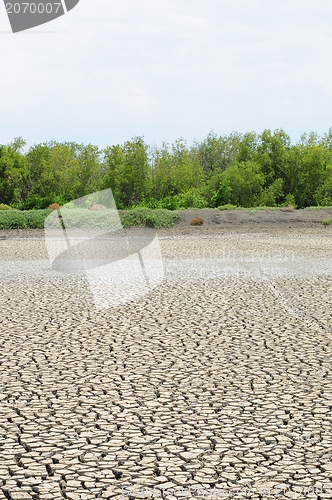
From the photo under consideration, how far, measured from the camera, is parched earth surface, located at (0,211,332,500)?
11.6ft

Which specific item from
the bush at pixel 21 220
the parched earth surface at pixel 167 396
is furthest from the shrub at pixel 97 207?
the parched earth surface at pixel 167 396

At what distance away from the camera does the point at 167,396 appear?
16.5 ft

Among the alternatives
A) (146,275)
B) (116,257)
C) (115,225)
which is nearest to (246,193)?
(115,225)

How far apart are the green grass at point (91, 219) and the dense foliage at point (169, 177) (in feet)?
33.2

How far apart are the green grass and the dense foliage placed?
10.1m

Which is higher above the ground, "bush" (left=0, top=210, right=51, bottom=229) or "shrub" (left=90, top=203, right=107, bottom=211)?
"bush" (left=0, top=210, right=51, bottom=229)

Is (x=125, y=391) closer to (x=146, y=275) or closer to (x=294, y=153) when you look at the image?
(x=146, y=275)

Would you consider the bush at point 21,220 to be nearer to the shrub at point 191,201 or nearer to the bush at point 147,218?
the bush at point 147,218

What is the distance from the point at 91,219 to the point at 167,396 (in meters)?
31.1

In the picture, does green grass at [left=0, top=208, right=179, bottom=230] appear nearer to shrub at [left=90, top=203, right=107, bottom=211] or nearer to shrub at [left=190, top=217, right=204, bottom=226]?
shrub at [left=190, top=217, right=204, bottom=226]

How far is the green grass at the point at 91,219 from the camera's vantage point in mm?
35875

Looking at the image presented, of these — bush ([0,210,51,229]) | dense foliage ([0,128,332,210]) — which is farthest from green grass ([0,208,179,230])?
dense foliage ([0,128,332,210])

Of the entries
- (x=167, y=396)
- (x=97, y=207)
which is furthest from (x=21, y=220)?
(x=167, y=396)

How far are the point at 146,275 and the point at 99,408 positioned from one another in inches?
362
